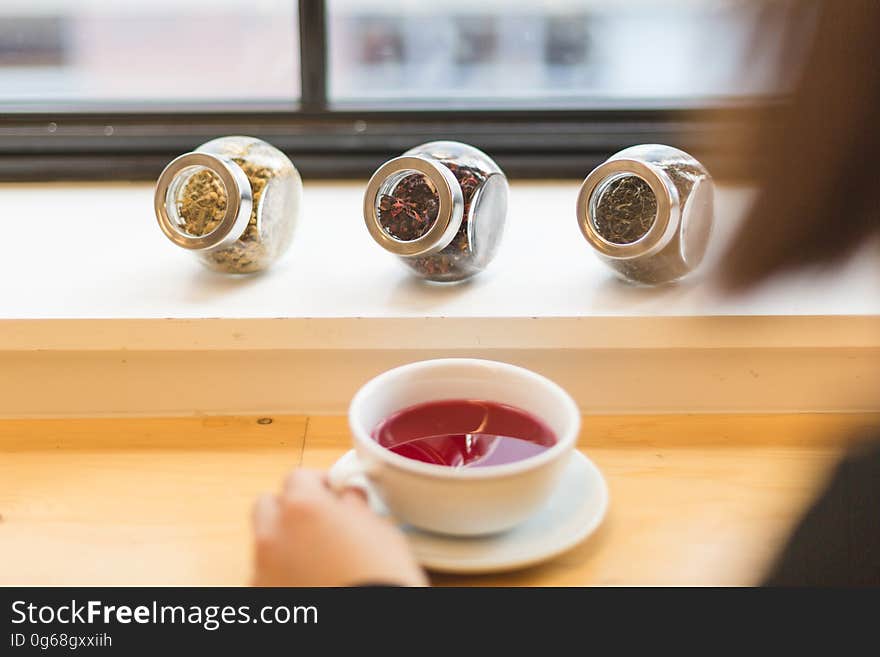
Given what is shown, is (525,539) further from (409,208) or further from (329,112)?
(329,112)

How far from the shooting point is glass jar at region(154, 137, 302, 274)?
765mm

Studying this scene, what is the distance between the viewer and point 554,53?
1.41 metres

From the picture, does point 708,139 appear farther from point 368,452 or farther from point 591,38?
point 591,38

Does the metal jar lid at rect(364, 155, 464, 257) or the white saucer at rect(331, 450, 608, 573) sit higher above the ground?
the metal jar lid at rect(364, 155, 464, 257)

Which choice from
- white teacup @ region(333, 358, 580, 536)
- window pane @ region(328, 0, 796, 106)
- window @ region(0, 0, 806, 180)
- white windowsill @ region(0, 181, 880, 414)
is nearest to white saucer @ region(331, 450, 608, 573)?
white teacup @ region(333, 358, 580, 536)

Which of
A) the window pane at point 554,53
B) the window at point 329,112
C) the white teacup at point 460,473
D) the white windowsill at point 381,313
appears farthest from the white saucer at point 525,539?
the window at point 329,112

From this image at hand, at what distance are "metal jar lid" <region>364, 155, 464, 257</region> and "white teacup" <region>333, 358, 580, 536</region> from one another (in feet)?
0.48

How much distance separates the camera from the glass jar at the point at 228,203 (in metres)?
0.76

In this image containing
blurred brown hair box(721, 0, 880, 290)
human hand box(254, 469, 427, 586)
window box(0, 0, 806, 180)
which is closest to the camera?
blurred brown hair box(721, 0, 880, 290)

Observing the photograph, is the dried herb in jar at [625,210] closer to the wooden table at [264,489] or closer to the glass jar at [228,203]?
the wooden table at [264,489]

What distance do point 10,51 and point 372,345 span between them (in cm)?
82

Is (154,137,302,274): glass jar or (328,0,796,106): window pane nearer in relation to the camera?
(328,0,796,106): window pane

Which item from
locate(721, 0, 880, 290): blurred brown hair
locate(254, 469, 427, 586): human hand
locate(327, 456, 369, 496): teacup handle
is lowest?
locate(254, 469, 427, 586): human hand

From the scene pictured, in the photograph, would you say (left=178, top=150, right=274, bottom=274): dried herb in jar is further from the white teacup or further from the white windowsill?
the white teacup
